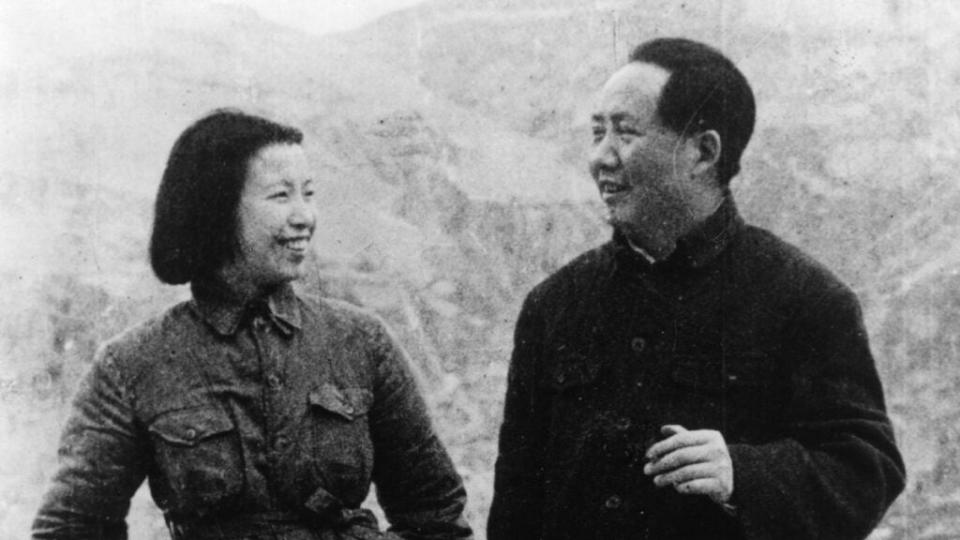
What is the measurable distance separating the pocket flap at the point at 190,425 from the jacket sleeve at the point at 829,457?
3.84ft

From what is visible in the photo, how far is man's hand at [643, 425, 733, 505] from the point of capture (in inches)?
86.6

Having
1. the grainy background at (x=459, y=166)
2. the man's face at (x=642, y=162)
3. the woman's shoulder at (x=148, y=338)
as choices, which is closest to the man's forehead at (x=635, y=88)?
the man's face at (x=642, y=162)

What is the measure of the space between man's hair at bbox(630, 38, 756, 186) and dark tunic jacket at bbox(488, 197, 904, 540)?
171 mm

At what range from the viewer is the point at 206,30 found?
5156 mm

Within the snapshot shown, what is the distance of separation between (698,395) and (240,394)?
1063 mm

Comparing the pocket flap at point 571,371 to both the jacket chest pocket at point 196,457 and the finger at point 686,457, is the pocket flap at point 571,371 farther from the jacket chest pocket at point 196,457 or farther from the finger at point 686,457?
the jacket chest pocket at point 196,457

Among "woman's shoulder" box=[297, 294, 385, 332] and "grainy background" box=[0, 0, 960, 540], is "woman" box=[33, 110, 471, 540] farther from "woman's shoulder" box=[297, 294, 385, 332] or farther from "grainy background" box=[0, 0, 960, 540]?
"grainy background" box=[0, 0, 960, 540]

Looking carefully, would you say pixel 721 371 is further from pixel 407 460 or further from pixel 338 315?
pixel 338 315

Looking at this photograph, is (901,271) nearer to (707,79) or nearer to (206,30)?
(707,79)

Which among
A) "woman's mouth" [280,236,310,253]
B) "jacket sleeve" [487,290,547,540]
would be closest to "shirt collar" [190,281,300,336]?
"woman's mouth" [280,236,310,253]

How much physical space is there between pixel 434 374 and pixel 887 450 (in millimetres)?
3475

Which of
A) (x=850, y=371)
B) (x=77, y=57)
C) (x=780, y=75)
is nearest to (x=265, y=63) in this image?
(x=77, y=57)

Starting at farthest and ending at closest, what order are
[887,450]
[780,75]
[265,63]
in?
[265,63], [780,75], [887,450]

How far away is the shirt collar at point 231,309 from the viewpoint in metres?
2.72
